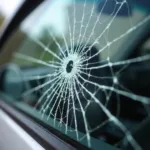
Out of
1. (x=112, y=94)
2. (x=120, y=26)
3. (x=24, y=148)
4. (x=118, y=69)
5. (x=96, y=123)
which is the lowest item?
(x=24, y=148)

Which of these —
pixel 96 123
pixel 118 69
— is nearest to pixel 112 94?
pixel 118 69

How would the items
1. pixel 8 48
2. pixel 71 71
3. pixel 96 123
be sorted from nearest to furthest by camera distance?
pixel 71 71 → pixel 96 123 → pixel 8 48

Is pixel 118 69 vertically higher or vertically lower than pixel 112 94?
higher

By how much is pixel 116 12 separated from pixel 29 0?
3.62 feet

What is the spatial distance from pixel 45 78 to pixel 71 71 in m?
0.38

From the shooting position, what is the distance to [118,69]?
2.05 meters

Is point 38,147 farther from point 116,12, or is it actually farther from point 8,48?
point 8,48

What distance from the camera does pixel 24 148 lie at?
158cm

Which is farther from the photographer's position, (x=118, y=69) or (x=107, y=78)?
(x=118, y=69)

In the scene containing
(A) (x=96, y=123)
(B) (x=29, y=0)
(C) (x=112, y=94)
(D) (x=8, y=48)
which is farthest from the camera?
(D) (x=8, y=48)

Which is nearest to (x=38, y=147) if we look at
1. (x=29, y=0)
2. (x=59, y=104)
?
(x=59, y=104)

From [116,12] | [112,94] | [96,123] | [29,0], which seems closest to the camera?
[116,12]

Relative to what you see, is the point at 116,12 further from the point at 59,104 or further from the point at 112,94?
the point at 112,94

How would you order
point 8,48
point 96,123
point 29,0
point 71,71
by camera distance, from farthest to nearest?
point 8,48 < point 29,0 < point 96,123 < point 71,71
